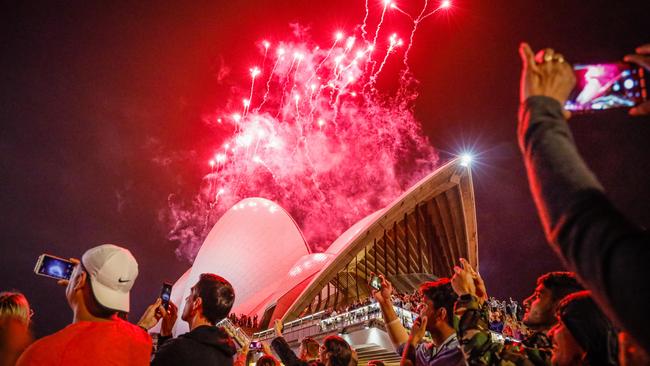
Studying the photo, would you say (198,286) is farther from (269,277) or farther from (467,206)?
(269,277)

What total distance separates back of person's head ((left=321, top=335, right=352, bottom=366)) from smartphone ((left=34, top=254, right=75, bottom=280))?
2021 mm

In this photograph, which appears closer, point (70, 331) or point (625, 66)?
point (625, 66)

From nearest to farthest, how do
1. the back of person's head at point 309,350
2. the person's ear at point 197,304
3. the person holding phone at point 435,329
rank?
the person holding phone at point 435,329 < the person's ear at point 197,304 < the back of person's head at point 309,350

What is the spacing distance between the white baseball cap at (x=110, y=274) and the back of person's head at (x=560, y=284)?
7.04ft

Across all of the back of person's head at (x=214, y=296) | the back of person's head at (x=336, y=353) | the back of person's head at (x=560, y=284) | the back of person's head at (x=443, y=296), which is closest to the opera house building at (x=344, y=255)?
the back of person's head at (x=336, y=353)

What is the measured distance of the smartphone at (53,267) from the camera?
2.51 metres

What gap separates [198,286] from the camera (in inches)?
98.6

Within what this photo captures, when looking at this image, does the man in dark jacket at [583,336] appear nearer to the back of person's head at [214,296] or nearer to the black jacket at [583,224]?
the black jacket at [583,224]

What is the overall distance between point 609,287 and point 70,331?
5.85ft

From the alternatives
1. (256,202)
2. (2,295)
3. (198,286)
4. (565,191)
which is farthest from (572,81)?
(256,202)

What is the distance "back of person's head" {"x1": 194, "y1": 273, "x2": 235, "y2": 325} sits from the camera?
2.38 m

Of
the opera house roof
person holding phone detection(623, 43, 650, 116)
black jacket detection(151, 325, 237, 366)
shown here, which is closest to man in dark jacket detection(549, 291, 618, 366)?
person holding phone detection(623, 43, 650, 116)

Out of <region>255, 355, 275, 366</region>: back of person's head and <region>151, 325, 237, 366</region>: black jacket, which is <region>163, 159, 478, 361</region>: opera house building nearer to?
<region>255, 355, 275, 366</region>: back of person's head

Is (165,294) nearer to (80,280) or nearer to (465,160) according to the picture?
(80,280)
